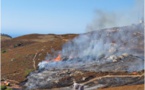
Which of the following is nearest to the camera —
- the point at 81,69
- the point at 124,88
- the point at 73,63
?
the point at 124,88

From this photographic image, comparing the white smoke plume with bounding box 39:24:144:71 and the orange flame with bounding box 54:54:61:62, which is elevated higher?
the white smoke plume with bounding box 39:24:144:71

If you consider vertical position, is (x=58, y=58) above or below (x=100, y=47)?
below

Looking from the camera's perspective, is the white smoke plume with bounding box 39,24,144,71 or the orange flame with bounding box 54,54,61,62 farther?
the orange flame with bounding box 54,54,61,62

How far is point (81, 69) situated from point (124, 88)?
30.4ft

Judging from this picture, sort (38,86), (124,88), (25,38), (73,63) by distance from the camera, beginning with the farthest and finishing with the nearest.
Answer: (25,38)
(73,63)
(38,86)
(124,88)

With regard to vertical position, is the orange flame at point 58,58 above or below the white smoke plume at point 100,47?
below

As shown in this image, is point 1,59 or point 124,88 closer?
point 124,88

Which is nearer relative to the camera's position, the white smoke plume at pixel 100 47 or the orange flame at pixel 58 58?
the white smoke plume at pixel 100 47

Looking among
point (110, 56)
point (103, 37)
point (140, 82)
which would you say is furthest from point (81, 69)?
point (103, 37)

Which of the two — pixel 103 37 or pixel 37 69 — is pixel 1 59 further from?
pixel 103 37

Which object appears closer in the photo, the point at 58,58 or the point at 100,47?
the point at 58,58

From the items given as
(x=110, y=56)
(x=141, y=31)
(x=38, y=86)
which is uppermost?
(x=141, y=31)

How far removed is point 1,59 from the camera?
1954 inches

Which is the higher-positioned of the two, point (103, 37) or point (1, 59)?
point (103, 37)
